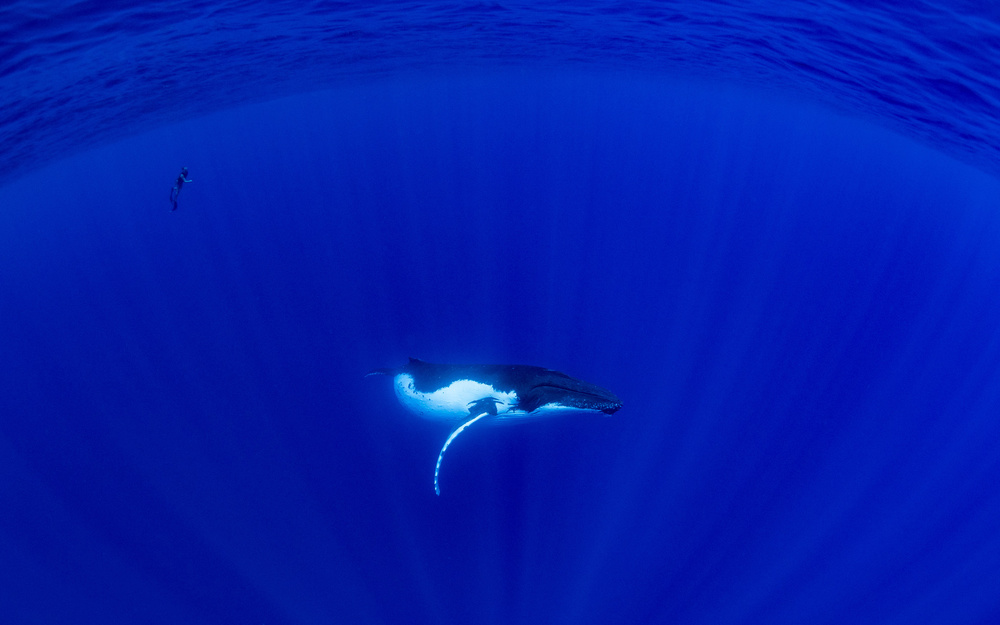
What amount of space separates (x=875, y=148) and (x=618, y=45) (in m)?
15.3

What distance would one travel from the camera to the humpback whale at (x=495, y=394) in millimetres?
7082

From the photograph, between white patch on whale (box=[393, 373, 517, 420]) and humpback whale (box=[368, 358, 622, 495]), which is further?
white patch on whale (box=[393, 373, 517, 420])

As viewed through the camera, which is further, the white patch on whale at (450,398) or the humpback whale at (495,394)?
the white patch on whale at (450,398)

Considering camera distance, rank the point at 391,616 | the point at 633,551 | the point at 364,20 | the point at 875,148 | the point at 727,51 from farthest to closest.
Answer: the point at 875,148 < the point at 727,51 < the point at 364,20 < the point at 633,551 < the point at 391,616

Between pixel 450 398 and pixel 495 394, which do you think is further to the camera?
pixel 450 398

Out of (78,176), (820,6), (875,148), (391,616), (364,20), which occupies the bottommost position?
(391,616)

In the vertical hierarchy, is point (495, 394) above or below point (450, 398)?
below

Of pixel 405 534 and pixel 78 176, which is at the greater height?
pixel 78 176

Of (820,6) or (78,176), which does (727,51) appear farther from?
(78,176)

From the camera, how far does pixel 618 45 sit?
58.0 feet

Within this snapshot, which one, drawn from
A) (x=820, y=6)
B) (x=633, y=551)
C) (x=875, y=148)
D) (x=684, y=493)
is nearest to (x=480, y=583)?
(x=633, y=551)

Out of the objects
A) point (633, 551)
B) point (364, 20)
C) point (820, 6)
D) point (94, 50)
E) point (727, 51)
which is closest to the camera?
point (633, 551)

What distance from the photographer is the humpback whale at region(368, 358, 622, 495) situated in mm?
7082

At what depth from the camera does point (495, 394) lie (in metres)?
7.50
